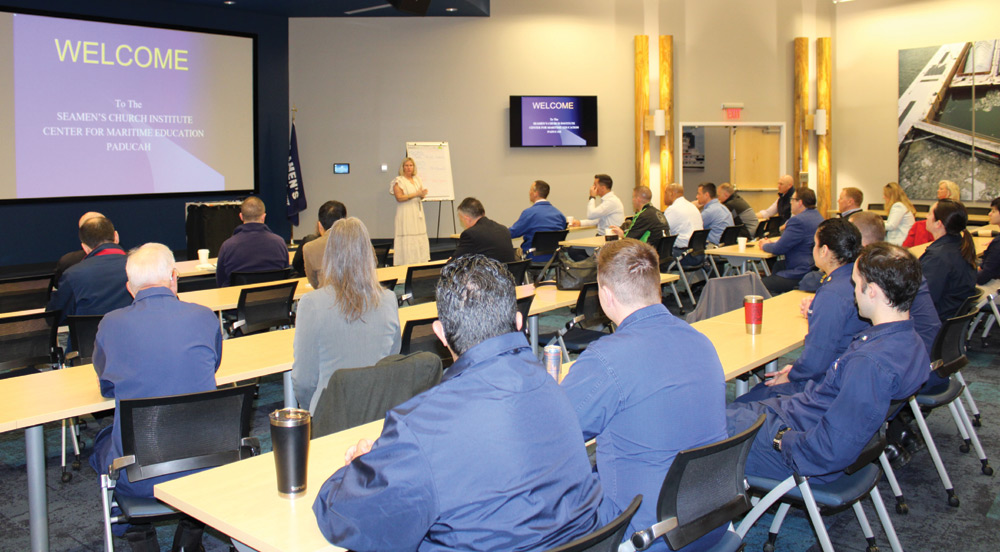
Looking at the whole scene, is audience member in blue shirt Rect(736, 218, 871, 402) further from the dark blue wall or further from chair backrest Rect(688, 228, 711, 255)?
the dark blue wall

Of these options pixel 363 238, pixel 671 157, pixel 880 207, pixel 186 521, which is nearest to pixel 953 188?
pixel 880 207

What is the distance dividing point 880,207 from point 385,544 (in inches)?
497

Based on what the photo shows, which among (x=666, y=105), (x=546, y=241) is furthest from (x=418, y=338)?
(x=666, y=105)

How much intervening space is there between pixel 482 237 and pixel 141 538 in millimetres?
3916

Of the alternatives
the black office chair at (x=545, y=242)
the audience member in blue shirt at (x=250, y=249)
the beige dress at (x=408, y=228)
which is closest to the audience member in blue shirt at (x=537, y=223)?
the black office chair at (x=545, y=242)

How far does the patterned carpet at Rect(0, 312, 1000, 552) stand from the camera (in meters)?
3.31

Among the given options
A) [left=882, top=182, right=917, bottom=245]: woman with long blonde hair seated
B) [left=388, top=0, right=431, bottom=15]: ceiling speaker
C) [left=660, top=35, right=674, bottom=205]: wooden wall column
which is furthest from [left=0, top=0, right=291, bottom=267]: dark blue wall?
[left=882, top=182, right=917, bottom=245]: woman with long blonde hair seated

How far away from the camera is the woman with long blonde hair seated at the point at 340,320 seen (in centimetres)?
325

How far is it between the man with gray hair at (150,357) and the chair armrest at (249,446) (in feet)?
0.83

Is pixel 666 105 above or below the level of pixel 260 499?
above

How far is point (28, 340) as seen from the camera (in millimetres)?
4242

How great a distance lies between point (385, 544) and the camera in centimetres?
152

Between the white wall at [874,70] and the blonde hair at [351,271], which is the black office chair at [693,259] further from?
the white wall at [874,70]

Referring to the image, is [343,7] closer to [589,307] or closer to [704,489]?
[589,307]
